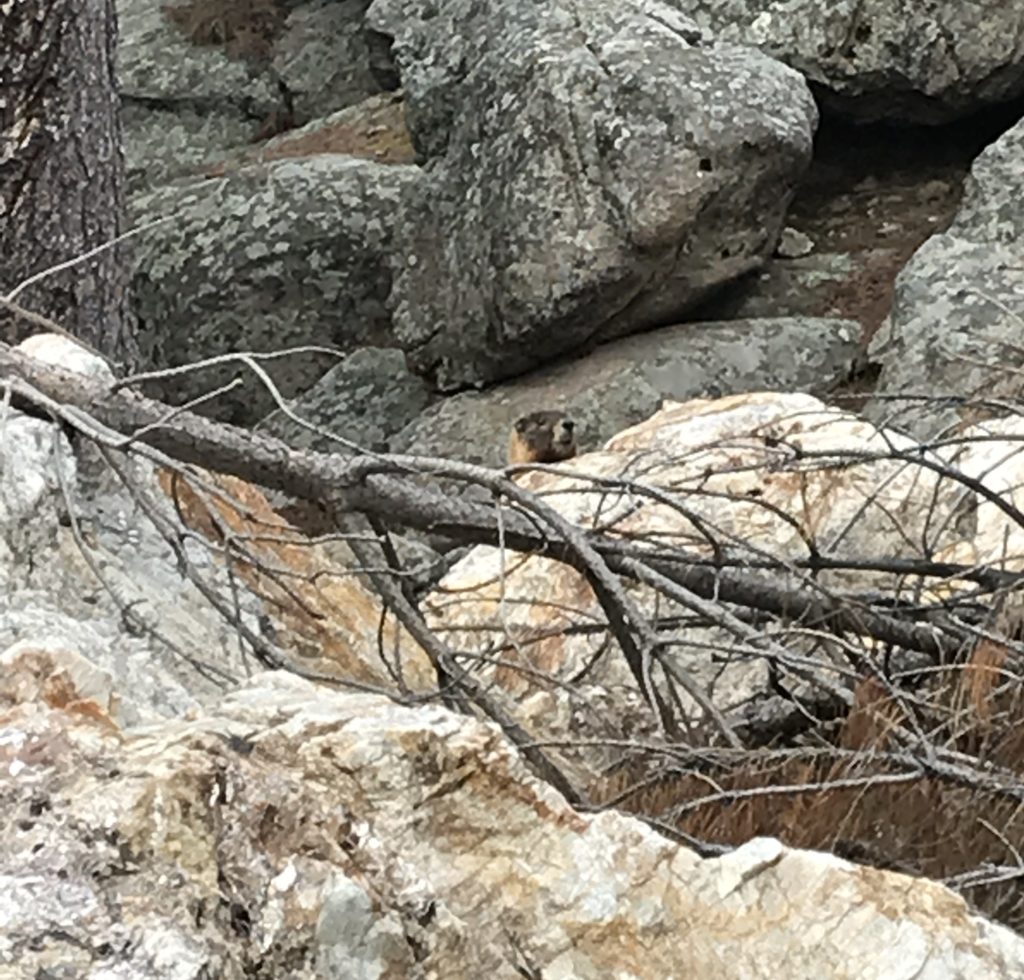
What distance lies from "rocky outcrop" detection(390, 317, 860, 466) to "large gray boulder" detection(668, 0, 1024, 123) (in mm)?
1787

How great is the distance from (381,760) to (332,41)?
12951 millimetres

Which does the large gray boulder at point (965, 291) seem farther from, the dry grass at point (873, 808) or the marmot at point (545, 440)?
the dry grass at point (873, 808)

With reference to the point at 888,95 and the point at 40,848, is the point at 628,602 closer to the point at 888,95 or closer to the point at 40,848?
the point at 40,848

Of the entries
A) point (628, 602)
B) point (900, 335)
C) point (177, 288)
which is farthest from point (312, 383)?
point (628, 602)

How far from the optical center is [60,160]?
14.0 feet

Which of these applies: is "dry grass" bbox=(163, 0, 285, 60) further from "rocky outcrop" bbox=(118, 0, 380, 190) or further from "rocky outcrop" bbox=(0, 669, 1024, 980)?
"rocky outcrop" bbox=(0, 669, 1024, 980)

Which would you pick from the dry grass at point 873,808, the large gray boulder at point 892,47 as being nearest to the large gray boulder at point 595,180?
the large gray boulder at point 892,47

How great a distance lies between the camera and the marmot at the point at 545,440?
7.70 meters

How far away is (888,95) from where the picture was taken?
33.0 ft

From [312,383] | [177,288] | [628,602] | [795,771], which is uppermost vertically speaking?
[628,602]

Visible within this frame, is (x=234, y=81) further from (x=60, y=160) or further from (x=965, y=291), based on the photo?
(x=60, y=160)

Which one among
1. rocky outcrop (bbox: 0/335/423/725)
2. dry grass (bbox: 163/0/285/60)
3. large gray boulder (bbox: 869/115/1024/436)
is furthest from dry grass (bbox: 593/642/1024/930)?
dry grass (bbox: 163/0/285/60)

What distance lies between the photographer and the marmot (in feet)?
25.3

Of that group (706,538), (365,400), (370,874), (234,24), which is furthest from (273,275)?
(370,874)
